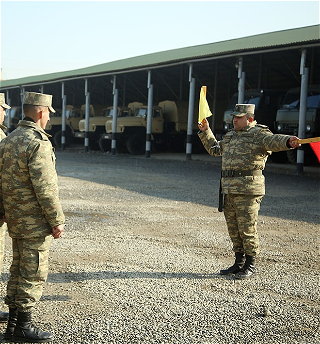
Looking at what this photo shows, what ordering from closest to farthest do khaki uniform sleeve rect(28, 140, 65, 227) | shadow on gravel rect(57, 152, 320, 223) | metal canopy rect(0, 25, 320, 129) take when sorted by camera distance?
khaki uniform sleeve rect(28, 140, 65, 227) < shadow on gravel rect(57, 152, 320, 223) < metal canopy rect(0, 25, 320, 129)

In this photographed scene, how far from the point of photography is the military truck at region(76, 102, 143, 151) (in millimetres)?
25906

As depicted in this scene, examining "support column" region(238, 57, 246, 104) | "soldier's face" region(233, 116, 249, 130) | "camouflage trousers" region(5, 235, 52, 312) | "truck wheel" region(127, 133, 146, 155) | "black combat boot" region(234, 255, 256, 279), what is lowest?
"truck wheel" region(127, 133, 146, 155)

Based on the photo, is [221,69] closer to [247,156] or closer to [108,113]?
[108,113]

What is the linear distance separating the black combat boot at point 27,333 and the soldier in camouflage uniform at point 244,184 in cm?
220

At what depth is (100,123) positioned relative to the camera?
27359mm

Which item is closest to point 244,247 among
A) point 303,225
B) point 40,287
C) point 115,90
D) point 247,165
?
point 247,165

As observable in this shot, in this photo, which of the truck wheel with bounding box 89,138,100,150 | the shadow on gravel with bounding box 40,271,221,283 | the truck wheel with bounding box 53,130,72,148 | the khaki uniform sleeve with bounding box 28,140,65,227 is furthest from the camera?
the truck wheel with bounding box 53,130,72,148

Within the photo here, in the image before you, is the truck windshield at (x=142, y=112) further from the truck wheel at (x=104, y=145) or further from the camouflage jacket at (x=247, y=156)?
the camouflage jacket at (x=247, y=156)

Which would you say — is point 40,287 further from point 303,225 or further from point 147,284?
point 303,225

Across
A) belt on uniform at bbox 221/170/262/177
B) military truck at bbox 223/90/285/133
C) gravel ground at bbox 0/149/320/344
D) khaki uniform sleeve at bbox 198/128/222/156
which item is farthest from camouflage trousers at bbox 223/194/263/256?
military truck at bbox 223/90/285/133

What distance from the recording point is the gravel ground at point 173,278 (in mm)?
3768

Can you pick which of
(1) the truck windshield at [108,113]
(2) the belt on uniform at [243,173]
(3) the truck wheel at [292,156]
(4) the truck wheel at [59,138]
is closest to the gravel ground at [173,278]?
(2) the belt on uniform at [243,173]

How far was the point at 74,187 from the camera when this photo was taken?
39.5ft

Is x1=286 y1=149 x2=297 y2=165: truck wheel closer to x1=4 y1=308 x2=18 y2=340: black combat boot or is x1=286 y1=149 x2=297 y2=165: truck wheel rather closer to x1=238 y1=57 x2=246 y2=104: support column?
x1=238 y1=57 x2=246 y2=104: support column
